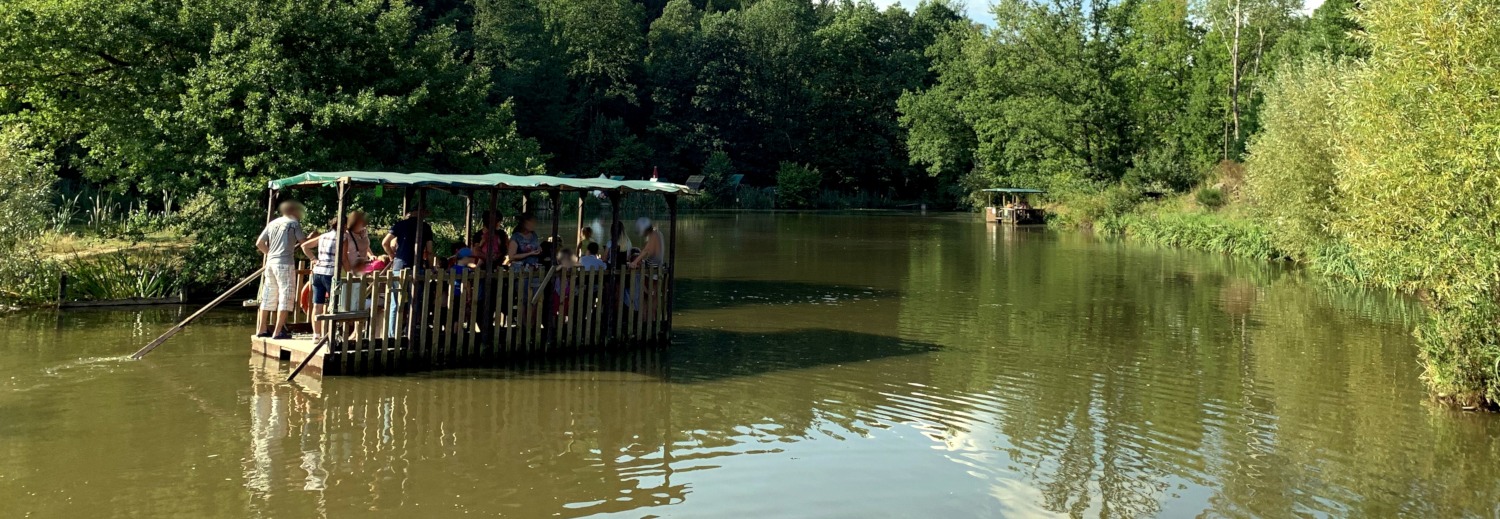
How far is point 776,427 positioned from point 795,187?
2949 inches

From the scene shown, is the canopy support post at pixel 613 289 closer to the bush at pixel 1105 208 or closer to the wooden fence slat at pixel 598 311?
the wooden fence slat at pixel 598 311

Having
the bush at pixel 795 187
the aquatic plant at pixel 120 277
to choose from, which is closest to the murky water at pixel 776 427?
the aquatic plant at pixel 120 277

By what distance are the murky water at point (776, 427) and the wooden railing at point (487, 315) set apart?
46 cm

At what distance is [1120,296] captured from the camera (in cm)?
2209

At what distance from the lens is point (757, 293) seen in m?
21.5

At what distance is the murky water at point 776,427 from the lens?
7.80 meters

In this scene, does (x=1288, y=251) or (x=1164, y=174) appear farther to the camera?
(x=1164, y=174)

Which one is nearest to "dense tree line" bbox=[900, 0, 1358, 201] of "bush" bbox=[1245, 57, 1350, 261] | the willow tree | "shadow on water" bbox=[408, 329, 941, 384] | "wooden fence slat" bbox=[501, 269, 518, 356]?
"bush" bbox=[1245, 57, 1350, 261]

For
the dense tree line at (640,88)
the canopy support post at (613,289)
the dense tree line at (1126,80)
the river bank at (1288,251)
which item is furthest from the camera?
the dense tree line at (1126,80)

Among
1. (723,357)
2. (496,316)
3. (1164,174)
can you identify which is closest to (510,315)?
(496,316)

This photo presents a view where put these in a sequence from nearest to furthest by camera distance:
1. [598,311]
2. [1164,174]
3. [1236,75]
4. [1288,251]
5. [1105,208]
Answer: [598,311] → [1288,251] → [1105,208] → [1164,174] → [1236,75]

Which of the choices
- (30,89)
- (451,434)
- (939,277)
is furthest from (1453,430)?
(30,89)

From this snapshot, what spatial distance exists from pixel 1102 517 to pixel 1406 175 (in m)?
6.38

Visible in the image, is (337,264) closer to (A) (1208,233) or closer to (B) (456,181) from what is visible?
(B) (456,181)
